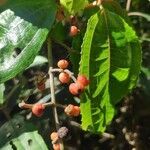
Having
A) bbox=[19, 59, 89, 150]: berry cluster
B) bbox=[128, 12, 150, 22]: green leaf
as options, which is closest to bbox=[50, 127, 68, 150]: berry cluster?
bbox=[19, 59, 89, 150]: berry cluster

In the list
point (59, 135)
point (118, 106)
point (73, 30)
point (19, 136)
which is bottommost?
point (118, 106)

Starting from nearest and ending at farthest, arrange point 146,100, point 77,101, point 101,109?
point 101,109
point 77,101
point 146,100

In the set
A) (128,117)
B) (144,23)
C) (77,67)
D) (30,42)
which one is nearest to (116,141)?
(128,117)

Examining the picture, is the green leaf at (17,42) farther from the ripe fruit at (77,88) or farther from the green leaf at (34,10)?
the ripe fruit at (77,88)

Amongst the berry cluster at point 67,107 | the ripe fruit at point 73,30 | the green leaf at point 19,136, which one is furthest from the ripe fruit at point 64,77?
the green leaf at point 19,136

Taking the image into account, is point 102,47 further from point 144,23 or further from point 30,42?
point 144,23

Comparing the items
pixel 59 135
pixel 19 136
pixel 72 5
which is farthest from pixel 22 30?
pixel 19 136

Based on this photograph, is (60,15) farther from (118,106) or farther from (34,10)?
(118,106)

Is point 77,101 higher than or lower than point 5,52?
lower
